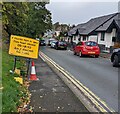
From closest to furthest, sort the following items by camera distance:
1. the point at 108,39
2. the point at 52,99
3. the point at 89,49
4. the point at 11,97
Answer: the point at 11,97, the point at 52,99, the point at 89,49, the point at 108,39

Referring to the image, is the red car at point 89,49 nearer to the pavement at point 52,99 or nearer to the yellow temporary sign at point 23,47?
the yellow temporary sign at point 23,47

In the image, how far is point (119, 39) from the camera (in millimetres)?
36812

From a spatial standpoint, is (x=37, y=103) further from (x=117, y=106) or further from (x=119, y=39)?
(x=119, y=39)

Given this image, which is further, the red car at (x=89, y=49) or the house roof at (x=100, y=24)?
the house roof at (x=100, y=24)

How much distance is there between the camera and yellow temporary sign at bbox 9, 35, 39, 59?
980 cm

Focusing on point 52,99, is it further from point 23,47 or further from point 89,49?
point 89,49

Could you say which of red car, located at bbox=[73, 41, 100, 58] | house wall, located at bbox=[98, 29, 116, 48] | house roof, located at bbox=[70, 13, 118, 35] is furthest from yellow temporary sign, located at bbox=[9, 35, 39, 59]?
house roof, located at bbox=[70, 13, 118, 35]

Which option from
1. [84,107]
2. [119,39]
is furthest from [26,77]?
[119,39]

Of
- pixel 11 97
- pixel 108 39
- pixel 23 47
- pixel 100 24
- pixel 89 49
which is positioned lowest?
pixel 11 97

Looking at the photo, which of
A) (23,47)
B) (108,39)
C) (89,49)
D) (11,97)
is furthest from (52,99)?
(108,39)

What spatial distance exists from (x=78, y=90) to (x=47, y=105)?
233cm

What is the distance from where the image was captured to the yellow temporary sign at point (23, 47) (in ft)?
32.1

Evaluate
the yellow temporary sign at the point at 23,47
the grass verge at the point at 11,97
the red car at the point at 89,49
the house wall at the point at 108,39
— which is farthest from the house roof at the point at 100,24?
the grass verge at the point at 11,97

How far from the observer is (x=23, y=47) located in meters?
9.98
